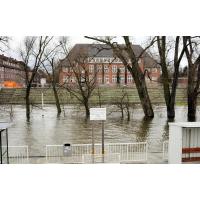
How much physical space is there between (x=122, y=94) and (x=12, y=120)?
2537 millimetres

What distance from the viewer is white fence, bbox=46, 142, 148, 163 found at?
17.2ft

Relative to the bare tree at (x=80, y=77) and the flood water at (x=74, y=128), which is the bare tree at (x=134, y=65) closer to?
the flood water at (x=74, y=128)

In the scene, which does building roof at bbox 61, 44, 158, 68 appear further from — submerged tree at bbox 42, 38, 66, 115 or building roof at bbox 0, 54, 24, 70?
building roof at bbox 0, 54, 24, 70

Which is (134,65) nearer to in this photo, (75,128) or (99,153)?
(75,128)

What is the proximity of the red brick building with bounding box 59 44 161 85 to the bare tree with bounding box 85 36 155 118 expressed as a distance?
0.10 meters

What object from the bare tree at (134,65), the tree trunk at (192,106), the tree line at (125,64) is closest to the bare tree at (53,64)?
the tree line at (125,64)

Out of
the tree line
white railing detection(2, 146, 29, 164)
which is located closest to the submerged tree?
the tree line

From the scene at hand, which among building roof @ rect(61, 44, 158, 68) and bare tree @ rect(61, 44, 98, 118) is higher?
building roof @ rect(61, 44, 158, 68)

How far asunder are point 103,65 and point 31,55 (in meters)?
1.89

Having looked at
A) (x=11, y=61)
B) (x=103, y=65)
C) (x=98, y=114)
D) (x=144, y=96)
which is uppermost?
(x=11, y=61)

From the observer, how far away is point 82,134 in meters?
6.48

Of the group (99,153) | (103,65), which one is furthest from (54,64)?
(99,153)

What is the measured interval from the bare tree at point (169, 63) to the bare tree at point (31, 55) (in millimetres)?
2644

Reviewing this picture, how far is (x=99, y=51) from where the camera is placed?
7285 millimetres
